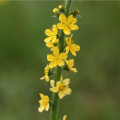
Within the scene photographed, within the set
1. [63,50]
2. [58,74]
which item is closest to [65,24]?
[63,50]

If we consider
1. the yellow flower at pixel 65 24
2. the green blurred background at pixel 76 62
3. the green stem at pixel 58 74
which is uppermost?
the green blurred background at pixel 76 62

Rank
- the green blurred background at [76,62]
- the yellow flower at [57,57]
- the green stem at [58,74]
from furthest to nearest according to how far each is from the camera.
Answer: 1. the green blurred background at [76,62]
2. the green stem at [58,74]
3. the yellow flower at [57,57]

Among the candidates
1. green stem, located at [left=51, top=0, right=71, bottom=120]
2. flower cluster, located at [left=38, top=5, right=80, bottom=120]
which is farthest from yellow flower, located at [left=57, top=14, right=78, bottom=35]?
green stem, located at [left=51, top=0, right=71, bottom=120]

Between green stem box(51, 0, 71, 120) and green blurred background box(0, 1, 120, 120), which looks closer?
green stem box(51, 0, 71, 120)

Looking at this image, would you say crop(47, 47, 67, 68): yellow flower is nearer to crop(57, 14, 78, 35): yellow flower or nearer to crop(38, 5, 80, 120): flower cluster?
crop(38, 5, 80, 120): flower cluster

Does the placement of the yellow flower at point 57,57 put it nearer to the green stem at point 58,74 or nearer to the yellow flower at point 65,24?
the green stem at point 58,74

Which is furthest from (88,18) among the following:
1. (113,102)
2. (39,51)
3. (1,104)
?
(1,104)

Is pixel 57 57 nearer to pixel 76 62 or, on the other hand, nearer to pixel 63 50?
pixel 63 50

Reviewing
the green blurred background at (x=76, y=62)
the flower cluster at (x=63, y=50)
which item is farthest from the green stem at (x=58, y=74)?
the green blurred background at (x=76, y=62)
